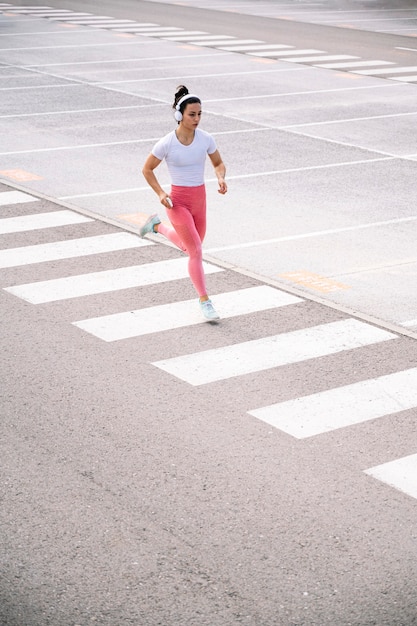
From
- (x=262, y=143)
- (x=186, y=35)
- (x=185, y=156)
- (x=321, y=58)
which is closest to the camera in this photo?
(x=185, y=156)

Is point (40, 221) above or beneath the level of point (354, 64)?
beneath

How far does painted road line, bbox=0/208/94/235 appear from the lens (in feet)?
46.2

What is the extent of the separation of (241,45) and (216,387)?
26.0 meters

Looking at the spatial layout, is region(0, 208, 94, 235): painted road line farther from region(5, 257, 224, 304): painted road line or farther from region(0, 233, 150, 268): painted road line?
region(5, 257, 224, 304): painted road line

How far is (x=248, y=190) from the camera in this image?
16141mm

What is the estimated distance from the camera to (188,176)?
35.3 feet

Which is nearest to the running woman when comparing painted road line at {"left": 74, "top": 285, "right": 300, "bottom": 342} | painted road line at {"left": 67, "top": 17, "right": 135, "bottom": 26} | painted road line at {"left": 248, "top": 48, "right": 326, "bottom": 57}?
painted road line at {"left": 74, "top": 285, "right": 300, "bottom": 342}

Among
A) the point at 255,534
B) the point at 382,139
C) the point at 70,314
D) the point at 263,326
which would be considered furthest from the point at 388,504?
the point at 382,139

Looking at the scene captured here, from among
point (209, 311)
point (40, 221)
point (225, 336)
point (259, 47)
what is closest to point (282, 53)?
point (259, 47)

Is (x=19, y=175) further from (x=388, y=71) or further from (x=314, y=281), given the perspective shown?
(x=388, y=71)

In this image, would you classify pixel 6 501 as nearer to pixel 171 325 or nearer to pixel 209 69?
pixel 171 325

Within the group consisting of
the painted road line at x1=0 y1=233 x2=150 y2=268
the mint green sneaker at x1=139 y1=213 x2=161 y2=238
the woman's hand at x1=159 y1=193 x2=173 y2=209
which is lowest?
the painted road line at x1=0 y1=233 x2=150 y2=268

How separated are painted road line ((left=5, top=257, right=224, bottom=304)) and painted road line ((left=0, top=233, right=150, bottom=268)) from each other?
2.55ft

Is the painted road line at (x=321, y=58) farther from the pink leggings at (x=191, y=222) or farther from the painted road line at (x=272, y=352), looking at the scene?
the painted road line at (x=272, y=352)
